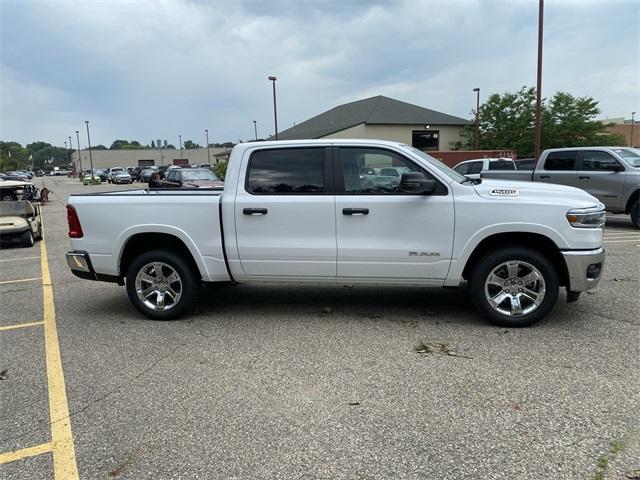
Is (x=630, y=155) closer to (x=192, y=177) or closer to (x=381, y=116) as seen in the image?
(x=192, y=177)

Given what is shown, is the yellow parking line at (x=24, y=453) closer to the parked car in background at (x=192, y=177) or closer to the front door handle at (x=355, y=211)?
the front door handle at (x=355, y=211)

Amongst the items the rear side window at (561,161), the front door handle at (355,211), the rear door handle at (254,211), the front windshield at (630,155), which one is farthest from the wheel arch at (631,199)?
the rear door handle at (254,211)

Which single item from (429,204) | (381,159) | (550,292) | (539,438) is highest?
(381,159)

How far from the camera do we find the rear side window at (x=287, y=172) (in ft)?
16.9

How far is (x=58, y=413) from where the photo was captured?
3.47m

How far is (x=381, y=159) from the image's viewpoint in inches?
199

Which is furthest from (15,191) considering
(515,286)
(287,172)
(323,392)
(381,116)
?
(381,116)

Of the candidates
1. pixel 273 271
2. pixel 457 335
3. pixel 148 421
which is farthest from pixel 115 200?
pixel 457 335

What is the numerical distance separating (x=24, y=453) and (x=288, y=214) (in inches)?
118

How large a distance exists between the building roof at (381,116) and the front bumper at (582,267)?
35663mm

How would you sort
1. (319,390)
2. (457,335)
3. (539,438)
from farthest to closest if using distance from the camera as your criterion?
(457,335), (319,390), (539,438)

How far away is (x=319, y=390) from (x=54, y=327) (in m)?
3.37

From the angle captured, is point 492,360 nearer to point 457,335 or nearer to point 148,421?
point 457,335

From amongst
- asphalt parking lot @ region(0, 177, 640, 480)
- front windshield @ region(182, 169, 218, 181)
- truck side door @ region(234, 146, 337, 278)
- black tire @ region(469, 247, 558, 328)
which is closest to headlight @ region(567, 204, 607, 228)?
black tire @ region(469, 247, 558, 328)
